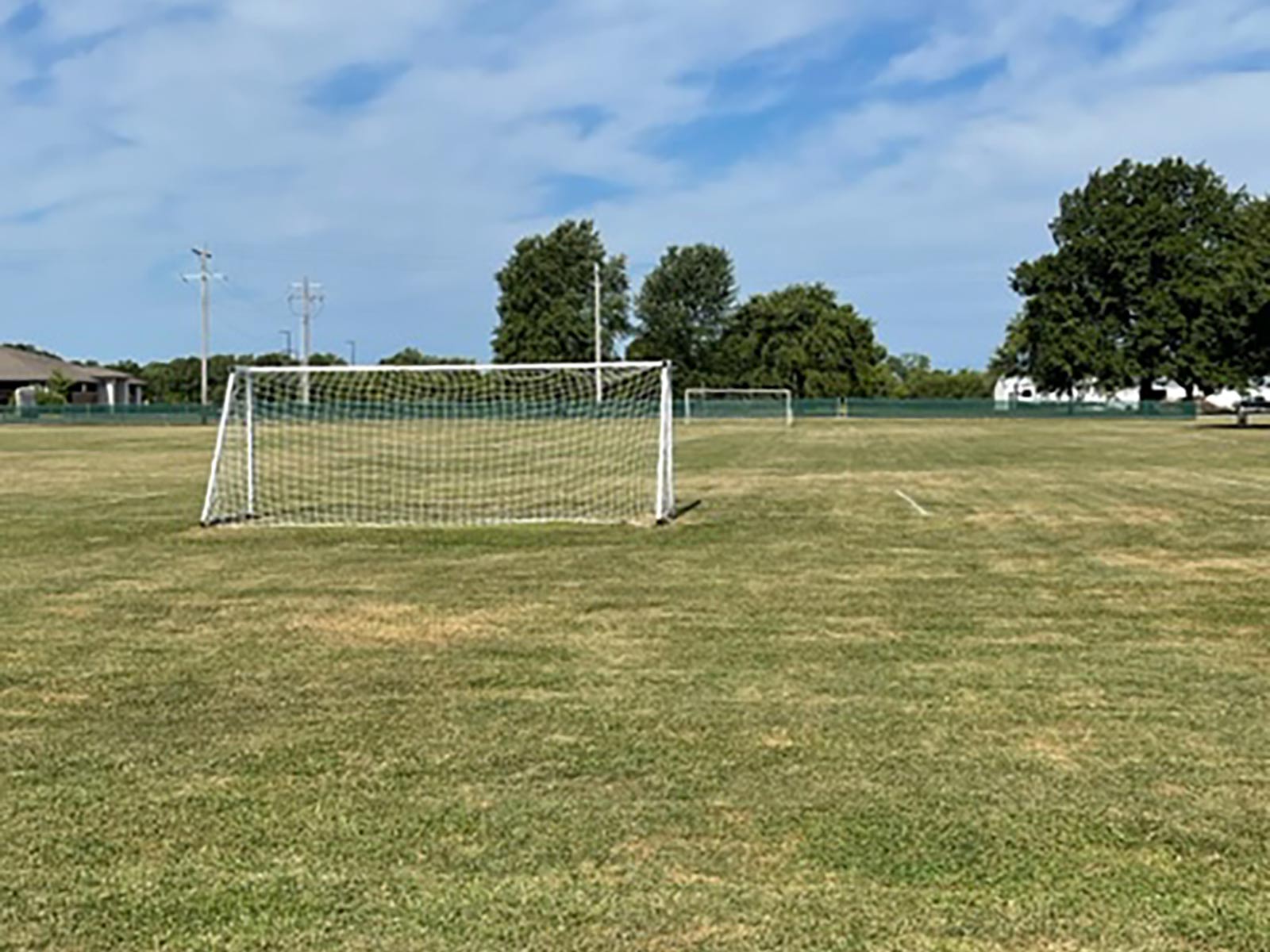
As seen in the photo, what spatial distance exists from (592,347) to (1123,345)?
37.2 m

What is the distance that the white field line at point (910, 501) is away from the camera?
662 inches

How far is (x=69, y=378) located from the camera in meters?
98.1

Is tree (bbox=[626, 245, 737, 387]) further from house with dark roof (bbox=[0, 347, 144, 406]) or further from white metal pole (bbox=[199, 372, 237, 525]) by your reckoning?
white metal pole (bbox=[199, 372, 237, 525])

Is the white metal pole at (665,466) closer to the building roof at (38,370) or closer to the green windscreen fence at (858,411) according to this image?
the green windscreen fence at (858,411)

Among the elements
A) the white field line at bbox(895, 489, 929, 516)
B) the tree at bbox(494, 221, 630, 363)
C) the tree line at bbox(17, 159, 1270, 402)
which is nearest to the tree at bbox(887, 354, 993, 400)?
the tree line at bbox(17, 159, 1270, 402)

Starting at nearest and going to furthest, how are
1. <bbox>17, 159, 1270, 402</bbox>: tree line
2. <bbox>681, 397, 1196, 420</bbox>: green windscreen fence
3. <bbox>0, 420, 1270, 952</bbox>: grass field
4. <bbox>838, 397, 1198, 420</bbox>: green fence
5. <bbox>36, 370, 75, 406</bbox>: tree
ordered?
1. <bbox>0, 420, 1270, 952</bbox>: grass field
2. <bbox>17, 159, 1270, 402</bbox>: tree line
3. <bbox>838, 397, 1198, 420</bbox>: green fence
4. <bbox>681, 397, 1196, 420</bbox>: green windscreen fence
5. <bbox>36, 370, 75, 406</bbox>: tree

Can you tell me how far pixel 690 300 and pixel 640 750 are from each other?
9862 cm

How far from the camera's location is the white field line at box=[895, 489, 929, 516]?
16812mm

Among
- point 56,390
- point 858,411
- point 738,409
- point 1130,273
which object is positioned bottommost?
point 858,411

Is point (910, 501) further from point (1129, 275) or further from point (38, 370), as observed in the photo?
point (38, 370)

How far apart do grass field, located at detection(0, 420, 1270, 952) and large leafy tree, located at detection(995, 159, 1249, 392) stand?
68.3 meters

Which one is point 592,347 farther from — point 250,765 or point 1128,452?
point 250,765

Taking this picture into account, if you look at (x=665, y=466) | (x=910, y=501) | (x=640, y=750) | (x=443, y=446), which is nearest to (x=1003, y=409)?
(x=443, y=446)

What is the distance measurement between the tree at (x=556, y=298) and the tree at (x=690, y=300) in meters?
4.07
